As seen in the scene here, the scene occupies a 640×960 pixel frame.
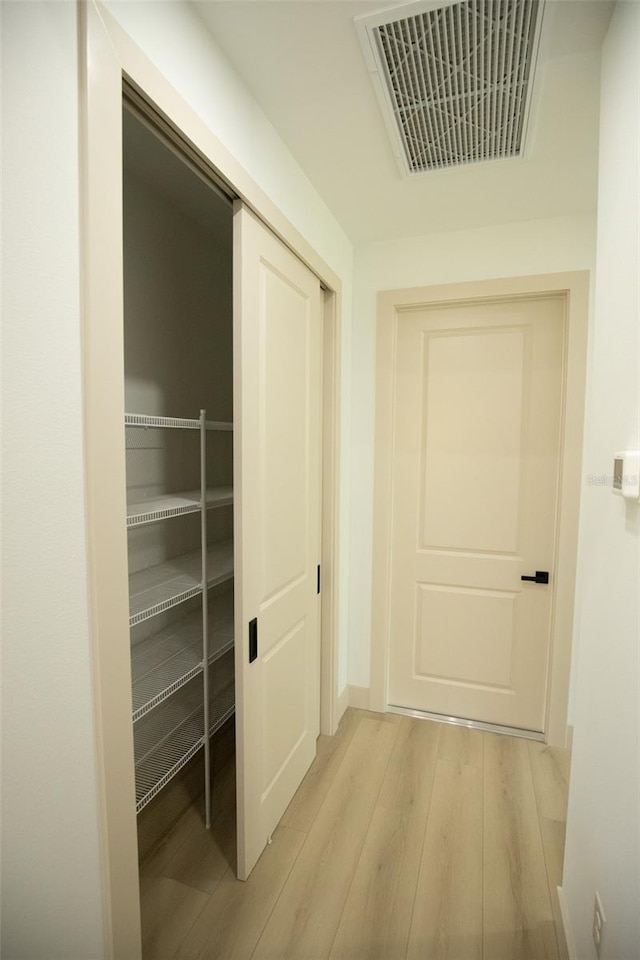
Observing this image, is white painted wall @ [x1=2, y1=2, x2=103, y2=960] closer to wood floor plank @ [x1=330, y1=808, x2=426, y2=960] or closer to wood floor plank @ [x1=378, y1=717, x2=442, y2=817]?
wood floor plank @ [x1=330, y1=808, x2=426, y2=960]

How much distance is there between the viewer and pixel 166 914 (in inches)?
54.1

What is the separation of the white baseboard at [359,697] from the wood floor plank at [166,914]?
1.24 metres

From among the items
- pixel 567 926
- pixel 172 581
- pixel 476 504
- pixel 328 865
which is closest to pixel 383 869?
pixel 328 865

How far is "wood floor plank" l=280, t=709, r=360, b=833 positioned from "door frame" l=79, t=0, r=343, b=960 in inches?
34.6

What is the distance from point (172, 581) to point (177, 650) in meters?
0.30

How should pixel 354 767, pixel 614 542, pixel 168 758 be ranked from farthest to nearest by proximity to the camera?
1. pixel 354 767
2. pixel 168 758
3. pixel 614 542

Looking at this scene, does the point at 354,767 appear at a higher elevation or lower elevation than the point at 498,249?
lower

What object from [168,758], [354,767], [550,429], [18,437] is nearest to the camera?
[18,437]

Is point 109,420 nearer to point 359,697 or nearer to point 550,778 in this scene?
point 359,697

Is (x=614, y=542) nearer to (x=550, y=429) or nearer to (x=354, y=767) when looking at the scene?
(x=550, y=429)

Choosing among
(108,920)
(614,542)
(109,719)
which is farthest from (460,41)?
(108,920)

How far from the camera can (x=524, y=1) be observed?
1.05 m

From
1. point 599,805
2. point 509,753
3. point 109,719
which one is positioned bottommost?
point 509,753

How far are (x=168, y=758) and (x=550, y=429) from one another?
85.0 inches
